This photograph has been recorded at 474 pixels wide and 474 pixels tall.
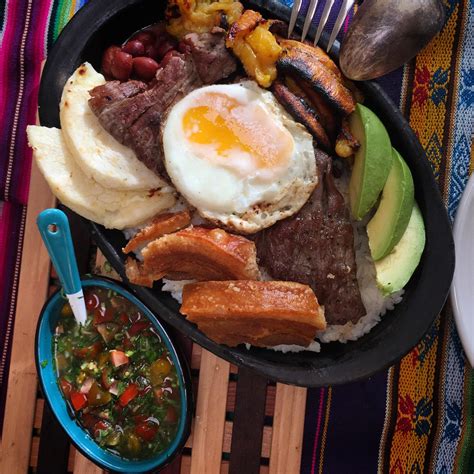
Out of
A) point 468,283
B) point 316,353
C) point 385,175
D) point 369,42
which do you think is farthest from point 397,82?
point 316,353

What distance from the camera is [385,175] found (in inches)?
90.9

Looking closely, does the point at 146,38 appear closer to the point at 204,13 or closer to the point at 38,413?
the point at 204,13

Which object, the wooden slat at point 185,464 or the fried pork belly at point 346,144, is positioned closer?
the fried pork belly at point 346,144

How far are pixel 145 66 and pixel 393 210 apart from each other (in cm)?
110

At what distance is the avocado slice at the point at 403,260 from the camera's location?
231cm

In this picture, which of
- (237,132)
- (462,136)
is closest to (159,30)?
(237,132)

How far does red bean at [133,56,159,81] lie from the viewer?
2.58 metres

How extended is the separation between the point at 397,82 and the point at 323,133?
54 centimetres

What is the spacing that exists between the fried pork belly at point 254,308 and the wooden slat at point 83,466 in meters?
0.88

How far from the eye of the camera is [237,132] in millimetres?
2461

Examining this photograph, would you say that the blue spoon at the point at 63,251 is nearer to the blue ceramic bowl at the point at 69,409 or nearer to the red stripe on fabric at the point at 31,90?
the blue ceramic bowl at the point at 69,409

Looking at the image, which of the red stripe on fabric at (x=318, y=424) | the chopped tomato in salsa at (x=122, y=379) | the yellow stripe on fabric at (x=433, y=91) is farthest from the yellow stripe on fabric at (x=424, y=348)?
the chopped tomato in salsa at (x=122, y=379)

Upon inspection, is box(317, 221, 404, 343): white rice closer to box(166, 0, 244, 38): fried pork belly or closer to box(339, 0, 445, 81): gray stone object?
box(339, 0, 445, 81): gray stone object

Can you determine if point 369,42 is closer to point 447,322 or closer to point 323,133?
point 323,133
